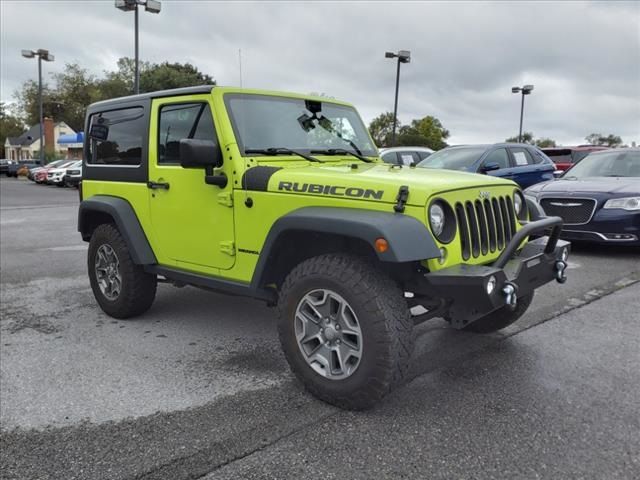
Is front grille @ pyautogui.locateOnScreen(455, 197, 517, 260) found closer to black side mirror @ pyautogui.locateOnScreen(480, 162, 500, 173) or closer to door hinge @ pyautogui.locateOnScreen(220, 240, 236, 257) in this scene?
door hinge @ pyautogui.locateOnScreen(220, 240, 236, 257)

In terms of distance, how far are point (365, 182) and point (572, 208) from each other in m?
5.61

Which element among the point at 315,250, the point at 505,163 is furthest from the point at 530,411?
the point at 505,163

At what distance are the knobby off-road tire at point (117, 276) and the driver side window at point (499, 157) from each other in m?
7.45

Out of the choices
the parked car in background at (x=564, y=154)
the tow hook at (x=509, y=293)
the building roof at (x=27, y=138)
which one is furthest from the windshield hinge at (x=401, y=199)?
the building roof at (x=27, y=138)

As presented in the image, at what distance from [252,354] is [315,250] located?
103 centimetres

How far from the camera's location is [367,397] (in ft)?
10.0

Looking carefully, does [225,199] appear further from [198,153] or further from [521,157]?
[521,157]

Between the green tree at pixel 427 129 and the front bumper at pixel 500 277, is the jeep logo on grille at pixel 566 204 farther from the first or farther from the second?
the green tree at pixel 427 129

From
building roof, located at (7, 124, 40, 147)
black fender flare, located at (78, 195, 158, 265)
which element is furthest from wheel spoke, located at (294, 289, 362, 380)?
building roof, located at (7, 124, 40, 147)

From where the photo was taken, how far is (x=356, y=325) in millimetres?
3109

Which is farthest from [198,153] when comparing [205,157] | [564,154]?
[564,154]

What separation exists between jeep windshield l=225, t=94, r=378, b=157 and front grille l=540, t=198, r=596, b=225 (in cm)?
421

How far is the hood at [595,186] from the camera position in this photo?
763 centimetres

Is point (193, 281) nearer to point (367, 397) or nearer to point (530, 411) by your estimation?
point (367, 397)
